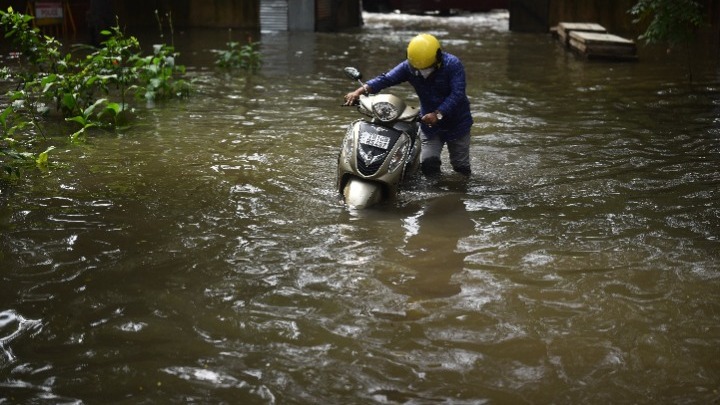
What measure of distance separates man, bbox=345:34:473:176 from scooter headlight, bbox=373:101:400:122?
0.87 ft

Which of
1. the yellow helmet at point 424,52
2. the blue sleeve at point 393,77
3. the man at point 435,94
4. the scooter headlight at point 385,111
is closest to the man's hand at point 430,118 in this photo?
the man at point 435,94

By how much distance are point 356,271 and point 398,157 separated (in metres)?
1.68

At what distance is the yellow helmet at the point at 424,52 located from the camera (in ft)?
23.9

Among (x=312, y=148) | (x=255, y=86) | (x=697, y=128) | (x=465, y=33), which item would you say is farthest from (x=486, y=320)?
(x=465, y=33)

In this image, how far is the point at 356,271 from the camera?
5734mm

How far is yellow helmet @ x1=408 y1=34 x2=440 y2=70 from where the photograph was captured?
7.28 metres

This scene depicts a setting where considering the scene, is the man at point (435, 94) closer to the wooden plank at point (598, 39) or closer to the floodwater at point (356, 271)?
the floodwater at point (356, 271)

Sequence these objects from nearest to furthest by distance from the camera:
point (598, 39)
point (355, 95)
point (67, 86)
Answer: point (355, 95), point (67, 86), point (598, 39)

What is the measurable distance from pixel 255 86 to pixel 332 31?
11.0 metres

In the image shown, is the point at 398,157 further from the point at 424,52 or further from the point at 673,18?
the point at 673,18

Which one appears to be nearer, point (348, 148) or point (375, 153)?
point (375, 153)

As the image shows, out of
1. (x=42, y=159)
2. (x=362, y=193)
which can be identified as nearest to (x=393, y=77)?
(x=362, y=193)

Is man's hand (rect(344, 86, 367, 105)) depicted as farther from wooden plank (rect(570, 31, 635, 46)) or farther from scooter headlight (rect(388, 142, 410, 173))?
wooden plank (rect(570, 31, 635, 46))

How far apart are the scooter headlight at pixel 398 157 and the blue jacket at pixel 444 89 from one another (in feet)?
1.71
